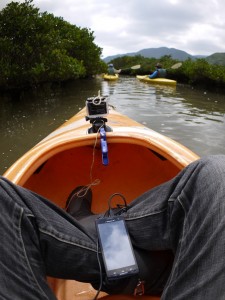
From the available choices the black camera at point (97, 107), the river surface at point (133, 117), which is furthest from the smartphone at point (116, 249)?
the river surface at point (133, 117)

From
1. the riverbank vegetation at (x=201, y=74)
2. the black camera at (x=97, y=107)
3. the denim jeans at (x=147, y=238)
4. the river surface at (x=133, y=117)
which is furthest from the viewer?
the riverbank vegetation at (x=201, y=74)

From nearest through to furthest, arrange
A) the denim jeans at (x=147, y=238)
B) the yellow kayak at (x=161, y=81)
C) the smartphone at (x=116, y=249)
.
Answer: the denim jeans at (x=147, y=238) < the smartphone at (x=116, y=249) < the yellow kayak at (x=161, y=81)

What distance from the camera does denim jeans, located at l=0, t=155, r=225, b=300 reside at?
0.88m

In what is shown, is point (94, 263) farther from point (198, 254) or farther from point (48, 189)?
point (48, 189)

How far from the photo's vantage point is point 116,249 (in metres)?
1.25

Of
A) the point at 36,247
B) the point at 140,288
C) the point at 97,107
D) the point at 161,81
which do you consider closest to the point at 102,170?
the point at 97,107

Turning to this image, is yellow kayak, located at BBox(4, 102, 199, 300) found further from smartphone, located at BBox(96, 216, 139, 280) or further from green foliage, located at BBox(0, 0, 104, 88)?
green foliage, located at BBox(0, 0, 104, 88)

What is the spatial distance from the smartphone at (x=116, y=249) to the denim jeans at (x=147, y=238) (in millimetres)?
35

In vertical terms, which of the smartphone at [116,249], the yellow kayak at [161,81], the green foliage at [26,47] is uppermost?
the green foliage at [26,47]

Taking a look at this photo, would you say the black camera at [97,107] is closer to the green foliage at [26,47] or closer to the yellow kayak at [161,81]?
the green foliage at [26,47]

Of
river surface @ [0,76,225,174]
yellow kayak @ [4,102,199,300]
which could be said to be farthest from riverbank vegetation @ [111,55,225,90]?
yellow kayak @ [4,102,199,300]

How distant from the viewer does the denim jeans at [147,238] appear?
0.88 meters

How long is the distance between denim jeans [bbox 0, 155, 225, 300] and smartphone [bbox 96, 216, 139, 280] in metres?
0.03

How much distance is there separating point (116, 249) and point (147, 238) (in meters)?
0.13
